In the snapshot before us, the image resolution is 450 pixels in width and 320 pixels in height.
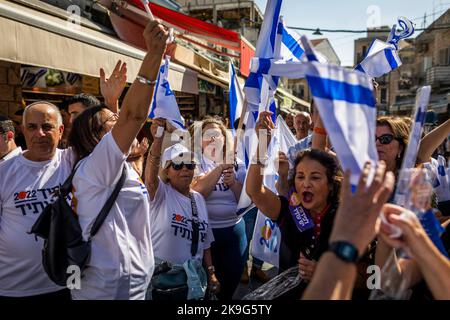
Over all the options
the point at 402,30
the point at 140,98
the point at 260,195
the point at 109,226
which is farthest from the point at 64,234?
the point at 402,30

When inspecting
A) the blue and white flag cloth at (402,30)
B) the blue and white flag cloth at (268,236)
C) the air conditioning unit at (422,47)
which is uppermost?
the air conditioning unit at (422,47)

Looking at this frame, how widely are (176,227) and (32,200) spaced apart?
2.80ft

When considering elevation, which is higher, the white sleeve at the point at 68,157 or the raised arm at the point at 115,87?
the raised arm at the point at 115,87

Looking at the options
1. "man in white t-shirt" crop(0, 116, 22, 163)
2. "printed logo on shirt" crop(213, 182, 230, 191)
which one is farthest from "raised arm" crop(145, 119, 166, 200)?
"man in white t-shirt" crop(0, 116, 22, 163)

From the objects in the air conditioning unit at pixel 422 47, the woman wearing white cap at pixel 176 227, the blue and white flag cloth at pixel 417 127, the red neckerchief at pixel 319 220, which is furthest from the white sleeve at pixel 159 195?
the air conditioning unit at pixel 422 47

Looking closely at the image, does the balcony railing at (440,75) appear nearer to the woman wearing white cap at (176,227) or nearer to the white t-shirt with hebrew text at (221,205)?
the white t-shirt with hebrew text at (221,205)

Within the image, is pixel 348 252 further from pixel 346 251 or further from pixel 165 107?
pixel 165 107

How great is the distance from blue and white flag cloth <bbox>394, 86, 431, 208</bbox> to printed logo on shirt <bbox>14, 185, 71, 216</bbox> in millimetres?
1803

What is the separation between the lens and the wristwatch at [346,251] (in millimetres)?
1005

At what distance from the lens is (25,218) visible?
216cm

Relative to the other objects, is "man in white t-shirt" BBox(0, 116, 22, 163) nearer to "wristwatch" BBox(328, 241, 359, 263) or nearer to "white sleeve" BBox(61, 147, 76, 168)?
"white sleeve" BBox(61, 147, 76, 168)

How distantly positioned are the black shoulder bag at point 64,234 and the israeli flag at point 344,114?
3.32 ft
